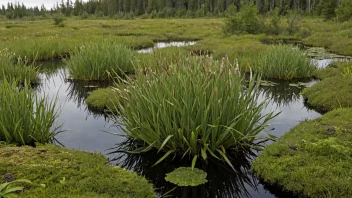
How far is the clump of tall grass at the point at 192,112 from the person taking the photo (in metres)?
5.64

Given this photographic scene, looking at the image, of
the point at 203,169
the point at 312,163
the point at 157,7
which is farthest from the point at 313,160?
the point at 157,7

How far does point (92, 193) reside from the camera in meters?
4.18

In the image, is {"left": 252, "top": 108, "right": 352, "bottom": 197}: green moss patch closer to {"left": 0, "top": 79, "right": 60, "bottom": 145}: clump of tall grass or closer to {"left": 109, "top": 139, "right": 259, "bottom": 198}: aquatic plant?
{"left": 109, "top": 139, "right": 259, "bottom": 198}: aquatic plant

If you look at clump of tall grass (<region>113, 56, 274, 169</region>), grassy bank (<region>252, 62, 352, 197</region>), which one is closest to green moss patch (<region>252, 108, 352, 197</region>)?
grassy bank (<region>252, 62, 352, 197</region>)

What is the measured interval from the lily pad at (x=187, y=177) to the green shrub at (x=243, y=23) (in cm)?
2502

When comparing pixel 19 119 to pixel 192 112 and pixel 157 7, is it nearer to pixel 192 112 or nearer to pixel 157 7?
pixel 192 112

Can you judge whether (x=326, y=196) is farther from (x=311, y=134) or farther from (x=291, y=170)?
(x=311, y=134)

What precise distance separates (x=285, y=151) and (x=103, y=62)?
856 cm

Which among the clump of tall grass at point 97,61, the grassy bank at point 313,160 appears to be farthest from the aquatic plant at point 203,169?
the clump of tall grass at point 97,61

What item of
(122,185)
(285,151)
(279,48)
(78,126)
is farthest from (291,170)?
(279,48)

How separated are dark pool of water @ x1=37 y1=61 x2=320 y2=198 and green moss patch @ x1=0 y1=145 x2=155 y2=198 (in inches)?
27.2

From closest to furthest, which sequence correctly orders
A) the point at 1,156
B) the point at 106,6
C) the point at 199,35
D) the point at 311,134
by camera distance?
the point at 1,156 < the point at 311,134 < the point at 199,35 < the point at 106,6

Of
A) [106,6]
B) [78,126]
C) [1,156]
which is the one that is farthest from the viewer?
[106,6]

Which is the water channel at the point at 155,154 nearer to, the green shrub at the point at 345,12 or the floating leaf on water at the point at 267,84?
the floating leaf on water at the point at 267,84
